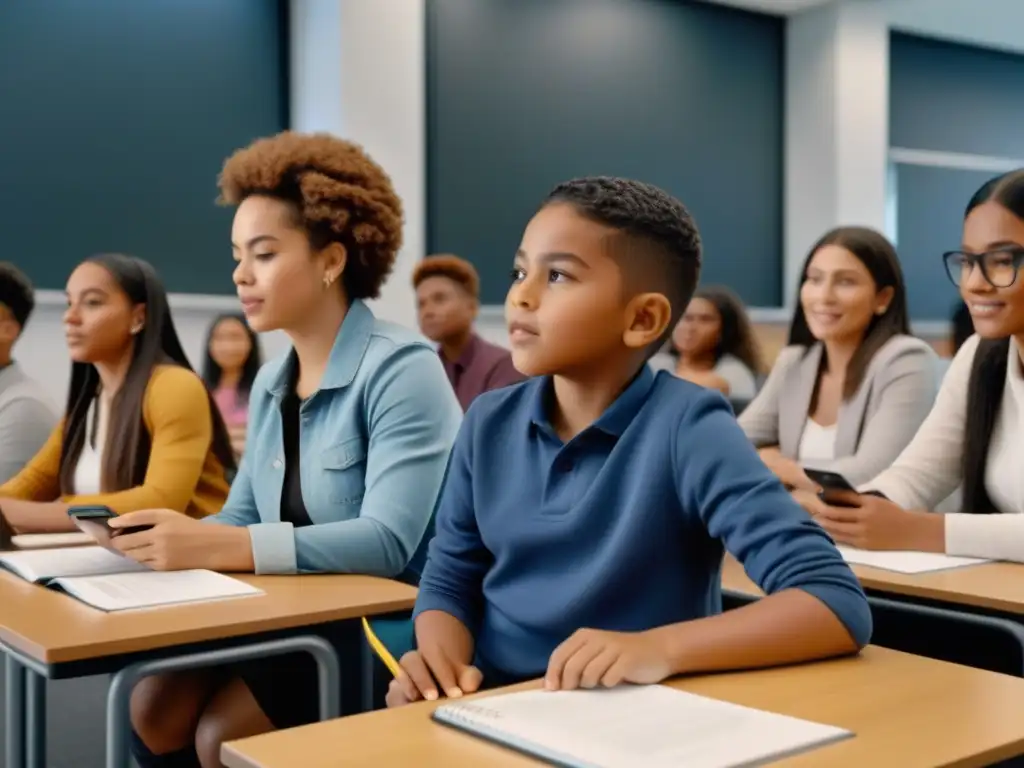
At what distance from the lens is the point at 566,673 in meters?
1.07

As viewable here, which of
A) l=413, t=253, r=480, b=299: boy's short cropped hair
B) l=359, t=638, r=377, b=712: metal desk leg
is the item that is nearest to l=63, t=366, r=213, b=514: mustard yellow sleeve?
l=359, t=638, r=377, b=712: metal desk leg

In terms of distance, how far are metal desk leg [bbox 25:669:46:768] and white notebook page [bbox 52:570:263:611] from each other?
0.17 metres

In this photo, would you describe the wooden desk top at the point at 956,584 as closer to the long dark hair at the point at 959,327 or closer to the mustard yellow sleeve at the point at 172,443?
the mustard yellow sleeve at the point at 172,443

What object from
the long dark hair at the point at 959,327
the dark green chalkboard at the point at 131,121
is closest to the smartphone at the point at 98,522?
the long dark hair at the point at 959,327

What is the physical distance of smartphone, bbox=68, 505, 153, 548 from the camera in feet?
5.50

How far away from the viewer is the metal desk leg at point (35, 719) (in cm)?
170

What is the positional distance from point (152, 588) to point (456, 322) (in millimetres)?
2986

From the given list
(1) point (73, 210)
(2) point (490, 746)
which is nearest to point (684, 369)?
(1) point (73, 210)

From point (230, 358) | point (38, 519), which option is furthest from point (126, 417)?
point (230, 358)

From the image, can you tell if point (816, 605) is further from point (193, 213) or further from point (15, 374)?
point (193, 213)

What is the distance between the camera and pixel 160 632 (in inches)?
54.3

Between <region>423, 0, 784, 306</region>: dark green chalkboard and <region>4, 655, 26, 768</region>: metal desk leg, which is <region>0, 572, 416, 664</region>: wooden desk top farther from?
<region>423, 0, 784, 306</region>: dark green chalkboard

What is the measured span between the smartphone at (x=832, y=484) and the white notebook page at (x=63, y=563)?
1.18 meters

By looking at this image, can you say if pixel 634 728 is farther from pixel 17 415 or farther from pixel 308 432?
pixel 17 415
